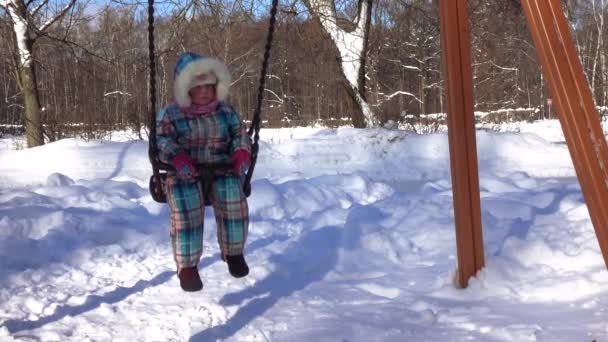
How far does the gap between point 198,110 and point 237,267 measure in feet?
2.73

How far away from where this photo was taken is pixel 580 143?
3.10m

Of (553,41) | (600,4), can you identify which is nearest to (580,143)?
(553,41)

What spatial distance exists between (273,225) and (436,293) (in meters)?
2.15

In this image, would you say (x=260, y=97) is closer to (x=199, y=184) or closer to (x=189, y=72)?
(x=189, y=72)

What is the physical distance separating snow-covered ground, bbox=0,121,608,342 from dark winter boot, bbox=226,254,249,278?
322mm

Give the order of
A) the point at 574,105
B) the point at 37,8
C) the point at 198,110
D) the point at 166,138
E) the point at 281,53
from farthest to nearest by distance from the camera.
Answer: the point at 281,53
the point at 37,8
the point at 198,110
the point at 166,138
the point at 574,105

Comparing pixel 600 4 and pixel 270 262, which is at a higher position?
pixel 600 4

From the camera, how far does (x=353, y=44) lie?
13.5 metres

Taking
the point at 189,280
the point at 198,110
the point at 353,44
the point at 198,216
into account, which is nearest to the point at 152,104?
the point at 198,110

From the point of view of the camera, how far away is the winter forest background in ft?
39.1

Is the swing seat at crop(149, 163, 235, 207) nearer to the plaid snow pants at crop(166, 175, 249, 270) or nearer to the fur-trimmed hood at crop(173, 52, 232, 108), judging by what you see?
the plaid snow pants at crop(166, 175, 249, 270)

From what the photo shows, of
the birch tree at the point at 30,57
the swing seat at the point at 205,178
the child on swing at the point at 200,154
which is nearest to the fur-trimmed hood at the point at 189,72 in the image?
the child on swing at the point at 200,154

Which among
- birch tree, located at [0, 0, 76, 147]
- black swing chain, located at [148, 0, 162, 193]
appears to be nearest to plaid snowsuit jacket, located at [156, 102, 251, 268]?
black swing chain, located at [148, 0, 162, 193]

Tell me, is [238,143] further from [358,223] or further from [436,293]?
[358,223]
